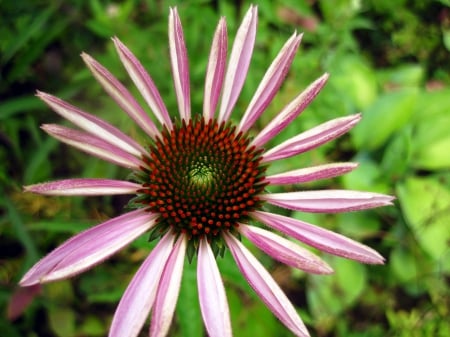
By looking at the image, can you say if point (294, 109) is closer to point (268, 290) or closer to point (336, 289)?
point (268, 290)

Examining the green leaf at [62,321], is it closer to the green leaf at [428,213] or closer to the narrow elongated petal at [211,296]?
the narrow elongated petal at [211,296]

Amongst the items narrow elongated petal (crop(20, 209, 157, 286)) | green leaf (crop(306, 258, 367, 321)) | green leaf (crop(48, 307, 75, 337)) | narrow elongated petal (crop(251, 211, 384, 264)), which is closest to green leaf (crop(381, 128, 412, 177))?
green leaf (crop(306, 258, 367, 321))

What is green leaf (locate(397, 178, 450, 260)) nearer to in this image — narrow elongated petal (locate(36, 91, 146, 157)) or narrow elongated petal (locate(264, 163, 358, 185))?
narrow elongated petal (locate(264, 163, 358, 185))

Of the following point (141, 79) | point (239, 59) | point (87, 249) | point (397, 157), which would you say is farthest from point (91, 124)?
point (397, 157)

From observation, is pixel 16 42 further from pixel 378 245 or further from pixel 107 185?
pixel 378 245

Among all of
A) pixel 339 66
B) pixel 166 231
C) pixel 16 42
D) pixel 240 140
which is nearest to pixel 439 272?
pixel 339 66
